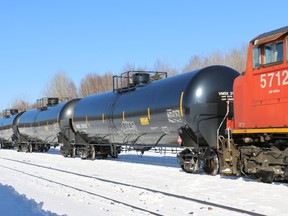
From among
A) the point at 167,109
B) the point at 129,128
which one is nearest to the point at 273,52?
the point at 167,109

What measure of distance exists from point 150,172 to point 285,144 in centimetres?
599

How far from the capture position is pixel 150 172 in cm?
1499

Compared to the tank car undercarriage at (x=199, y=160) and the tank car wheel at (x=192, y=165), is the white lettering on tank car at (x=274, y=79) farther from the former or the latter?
the tank car wheel at (x=192, y=165)

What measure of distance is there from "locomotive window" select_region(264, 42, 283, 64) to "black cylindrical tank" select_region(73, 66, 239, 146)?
3255 mm

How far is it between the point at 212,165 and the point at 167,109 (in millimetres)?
2677

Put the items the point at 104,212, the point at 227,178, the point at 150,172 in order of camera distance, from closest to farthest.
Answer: the point at 104,212
the point at 227,178
the point at 150,172

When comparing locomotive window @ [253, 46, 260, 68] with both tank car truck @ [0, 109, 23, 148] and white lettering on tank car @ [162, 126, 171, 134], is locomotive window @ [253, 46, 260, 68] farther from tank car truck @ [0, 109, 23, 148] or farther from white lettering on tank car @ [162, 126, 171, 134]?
Result: tank car truck @ [0, 109, 23, 148]

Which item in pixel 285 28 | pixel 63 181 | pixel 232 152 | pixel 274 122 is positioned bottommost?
pixel 63 181

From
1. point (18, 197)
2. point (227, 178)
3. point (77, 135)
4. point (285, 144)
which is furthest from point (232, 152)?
point (77, 135)

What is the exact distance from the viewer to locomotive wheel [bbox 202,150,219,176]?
1309 centimetres

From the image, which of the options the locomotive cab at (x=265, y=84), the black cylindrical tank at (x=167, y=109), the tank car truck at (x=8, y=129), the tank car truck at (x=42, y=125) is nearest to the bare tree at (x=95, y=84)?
the tank car truck at (x=8, y=129)

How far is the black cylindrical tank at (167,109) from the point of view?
1343 centimetres

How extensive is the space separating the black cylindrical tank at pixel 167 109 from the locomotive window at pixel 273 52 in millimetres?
3255

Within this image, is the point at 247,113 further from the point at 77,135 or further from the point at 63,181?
the point at 77,135
